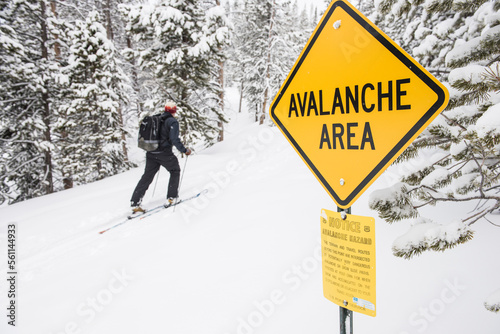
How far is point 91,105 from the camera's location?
11992 millimetres

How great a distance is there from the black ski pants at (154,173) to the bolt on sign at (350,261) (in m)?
4.90

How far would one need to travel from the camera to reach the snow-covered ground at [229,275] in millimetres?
2246

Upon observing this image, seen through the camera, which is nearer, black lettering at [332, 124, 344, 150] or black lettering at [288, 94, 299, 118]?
black lettering at [332, 124, 344, 150]

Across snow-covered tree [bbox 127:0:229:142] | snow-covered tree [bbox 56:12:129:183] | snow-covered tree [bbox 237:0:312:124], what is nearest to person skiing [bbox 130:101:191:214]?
snow-covered tree [bbox 127:0:229:142]

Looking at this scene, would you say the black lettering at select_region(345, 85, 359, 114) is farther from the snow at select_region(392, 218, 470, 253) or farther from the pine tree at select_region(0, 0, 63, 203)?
the pine tree at select_region(0, 0, 63, 203)

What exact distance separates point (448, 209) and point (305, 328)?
2574 mm

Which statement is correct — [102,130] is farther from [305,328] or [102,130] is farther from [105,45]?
[305,328]

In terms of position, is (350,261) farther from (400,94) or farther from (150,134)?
(150,134)

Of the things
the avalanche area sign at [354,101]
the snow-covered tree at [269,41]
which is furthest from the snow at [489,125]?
the snow-covered tree at [269,41]

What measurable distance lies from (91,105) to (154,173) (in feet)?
28.3

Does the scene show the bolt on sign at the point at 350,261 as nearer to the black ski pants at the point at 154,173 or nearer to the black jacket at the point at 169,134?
the black jacket at the point at 169,134

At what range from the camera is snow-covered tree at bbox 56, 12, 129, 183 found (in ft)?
37.6

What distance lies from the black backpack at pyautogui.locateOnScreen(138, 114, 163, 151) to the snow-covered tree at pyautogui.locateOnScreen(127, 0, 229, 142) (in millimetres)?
5349

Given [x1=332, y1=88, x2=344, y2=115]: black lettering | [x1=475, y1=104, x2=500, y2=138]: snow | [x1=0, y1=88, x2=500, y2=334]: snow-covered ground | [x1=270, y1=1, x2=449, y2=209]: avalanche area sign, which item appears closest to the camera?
[x1=475, y1=104, x2=500, y2=138]: snow
